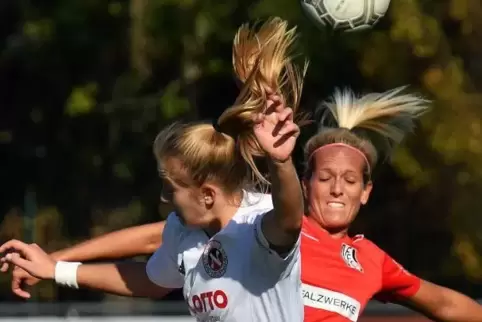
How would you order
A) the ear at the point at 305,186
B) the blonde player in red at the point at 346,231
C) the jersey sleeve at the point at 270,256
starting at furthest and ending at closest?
the ear at the point at 305,186, the blonde player in red at the point at 346,231, the jersey sleeve at the point at 270,256

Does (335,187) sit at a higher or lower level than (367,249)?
higher

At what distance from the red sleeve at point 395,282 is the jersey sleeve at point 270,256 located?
1.02m

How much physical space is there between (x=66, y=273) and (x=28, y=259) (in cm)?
17

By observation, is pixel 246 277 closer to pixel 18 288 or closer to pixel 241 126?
pixel 241 126

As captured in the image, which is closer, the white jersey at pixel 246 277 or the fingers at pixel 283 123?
the fingers at pixel 283 123

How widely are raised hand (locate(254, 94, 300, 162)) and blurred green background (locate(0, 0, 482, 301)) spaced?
6.03 m

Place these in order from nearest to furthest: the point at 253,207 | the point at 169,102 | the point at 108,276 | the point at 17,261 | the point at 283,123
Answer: the point at 283,123 → the point at 253,207 → the point at 17,261 → the point at 108,276 → the point at 169,102

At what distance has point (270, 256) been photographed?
4.08 metres

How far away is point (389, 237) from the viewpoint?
11727 mm

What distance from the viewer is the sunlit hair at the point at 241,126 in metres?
3.93

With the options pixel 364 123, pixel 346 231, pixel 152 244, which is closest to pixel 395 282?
pixel 346 231

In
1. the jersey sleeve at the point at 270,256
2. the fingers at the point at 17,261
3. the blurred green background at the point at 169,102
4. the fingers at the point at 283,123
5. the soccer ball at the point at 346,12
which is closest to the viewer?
the fingers at the point at 283,123

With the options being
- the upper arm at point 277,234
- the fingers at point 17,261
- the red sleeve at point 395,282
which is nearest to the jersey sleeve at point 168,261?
the fingers at point 17,261

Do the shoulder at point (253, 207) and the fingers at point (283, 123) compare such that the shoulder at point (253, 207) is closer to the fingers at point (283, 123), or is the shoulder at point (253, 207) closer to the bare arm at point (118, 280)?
the fingers at point (283, 123)
